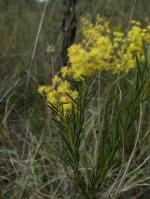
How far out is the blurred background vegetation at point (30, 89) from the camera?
1917mm

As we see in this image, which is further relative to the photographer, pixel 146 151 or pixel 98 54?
pixel 146 151

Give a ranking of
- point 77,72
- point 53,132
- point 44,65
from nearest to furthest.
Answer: point 77,72 → point 53,132 → point 44,65

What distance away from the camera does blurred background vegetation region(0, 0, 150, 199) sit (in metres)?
1.92

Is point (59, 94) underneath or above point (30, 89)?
above

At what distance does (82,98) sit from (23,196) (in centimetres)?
72

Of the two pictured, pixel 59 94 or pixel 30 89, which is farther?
pixel 30 89

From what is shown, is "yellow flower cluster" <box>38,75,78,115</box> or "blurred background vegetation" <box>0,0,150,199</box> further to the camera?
"blurred background vegetation" <box>0,0,150,199</box>

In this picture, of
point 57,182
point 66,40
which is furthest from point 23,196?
point 66,40

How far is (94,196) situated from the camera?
1566mm

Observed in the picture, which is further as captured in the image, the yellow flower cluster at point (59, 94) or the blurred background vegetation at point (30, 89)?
the blurred background vegetation at point (30, 89)

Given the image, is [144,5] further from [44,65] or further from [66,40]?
[66,40]

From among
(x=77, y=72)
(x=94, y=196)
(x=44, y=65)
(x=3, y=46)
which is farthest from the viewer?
(x=3, y=46)

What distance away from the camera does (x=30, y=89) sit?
3.18m

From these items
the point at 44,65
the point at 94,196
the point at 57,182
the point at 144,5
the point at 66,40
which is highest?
the point at 144,5
